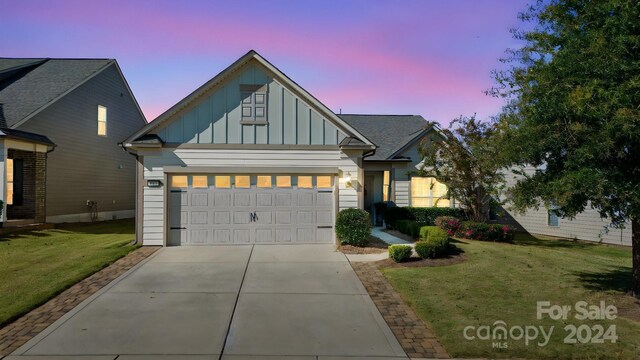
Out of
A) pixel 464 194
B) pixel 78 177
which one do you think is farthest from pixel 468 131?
pixel 78 177

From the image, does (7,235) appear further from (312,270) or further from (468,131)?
(468,131)

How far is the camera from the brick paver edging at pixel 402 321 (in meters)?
5.29

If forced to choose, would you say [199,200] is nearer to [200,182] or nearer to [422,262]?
[200,182]

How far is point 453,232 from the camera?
15.0 m

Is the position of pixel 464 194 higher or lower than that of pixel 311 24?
lower

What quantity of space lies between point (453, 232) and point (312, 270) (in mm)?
7691

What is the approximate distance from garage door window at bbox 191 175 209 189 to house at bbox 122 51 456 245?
35mm

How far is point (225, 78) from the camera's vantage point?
1308 centimetres

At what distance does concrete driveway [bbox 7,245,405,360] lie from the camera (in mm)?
5180

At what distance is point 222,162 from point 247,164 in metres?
0.86

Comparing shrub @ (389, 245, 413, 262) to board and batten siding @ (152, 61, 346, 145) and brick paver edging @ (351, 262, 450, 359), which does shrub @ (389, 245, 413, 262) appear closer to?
brick paver edging @ (351, 262, 450, 359)

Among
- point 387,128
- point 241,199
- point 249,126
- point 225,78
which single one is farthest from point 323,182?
point 387,128

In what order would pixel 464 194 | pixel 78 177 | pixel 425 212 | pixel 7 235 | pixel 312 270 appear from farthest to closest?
pixel 78 177 → pixel 425 212 → pixel 464 194 → pixel 7 235 → pixel 312 270

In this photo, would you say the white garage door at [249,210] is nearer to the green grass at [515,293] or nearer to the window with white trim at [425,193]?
the green grass at [515,293]
